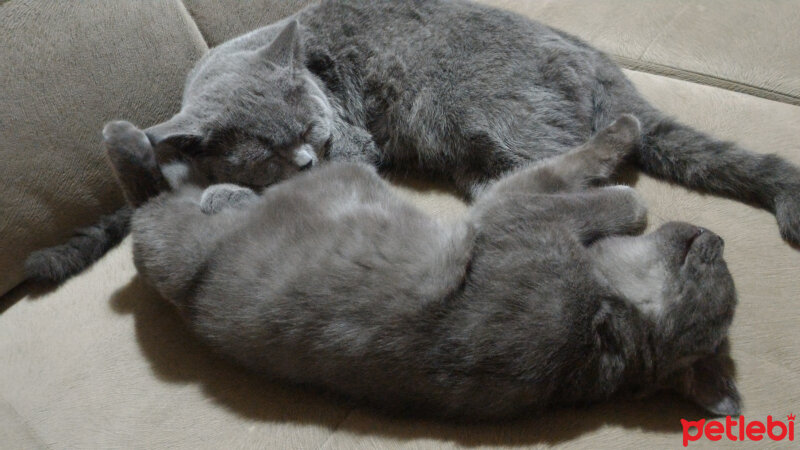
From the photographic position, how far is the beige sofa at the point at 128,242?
117 centimetres

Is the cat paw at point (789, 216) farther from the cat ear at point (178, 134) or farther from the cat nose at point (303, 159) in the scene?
the cat ear at point (178, 134)

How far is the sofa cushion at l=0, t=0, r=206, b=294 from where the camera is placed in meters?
1.47

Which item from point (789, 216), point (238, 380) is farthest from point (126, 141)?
point (789, 216)

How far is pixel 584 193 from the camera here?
1.37m

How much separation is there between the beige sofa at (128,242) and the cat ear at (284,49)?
0.30m

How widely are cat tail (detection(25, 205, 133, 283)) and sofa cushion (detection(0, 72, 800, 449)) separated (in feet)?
0.10

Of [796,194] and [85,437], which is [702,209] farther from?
[85,437]

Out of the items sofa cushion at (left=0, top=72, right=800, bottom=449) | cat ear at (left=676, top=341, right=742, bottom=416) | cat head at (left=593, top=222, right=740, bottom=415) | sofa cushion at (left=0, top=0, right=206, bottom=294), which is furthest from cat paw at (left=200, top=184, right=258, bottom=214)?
cat ear at (left=676, top=341, right=742, bottom=416)

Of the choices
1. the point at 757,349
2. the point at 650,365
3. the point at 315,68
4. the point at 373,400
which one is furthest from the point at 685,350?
the point at 315,68

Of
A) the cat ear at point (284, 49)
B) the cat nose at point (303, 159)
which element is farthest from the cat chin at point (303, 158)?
the cat ear at point (284, 49)

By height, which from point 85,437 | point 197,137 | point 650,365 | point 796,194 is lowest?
point 85,437

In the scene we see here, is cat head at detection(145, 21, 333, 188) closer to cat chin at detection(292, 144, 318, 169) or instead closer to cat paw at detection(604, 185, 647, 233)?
cat chin at detection(292, 144, 318, 169)

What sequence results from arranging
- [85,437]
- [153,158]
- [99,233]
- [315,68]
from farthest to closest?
[315,68] < [99,233] < [153,158] < [85,437]

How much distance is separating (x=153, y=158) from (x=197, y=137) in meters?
0.11
